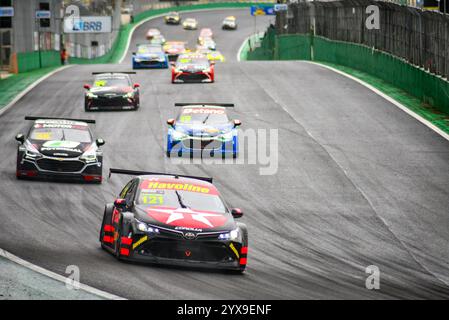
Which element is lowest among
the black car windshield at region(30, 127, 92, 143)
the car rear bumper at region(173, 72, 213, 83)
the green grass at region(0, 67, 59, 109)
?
the green grass at region(0, 67, 59, 109)

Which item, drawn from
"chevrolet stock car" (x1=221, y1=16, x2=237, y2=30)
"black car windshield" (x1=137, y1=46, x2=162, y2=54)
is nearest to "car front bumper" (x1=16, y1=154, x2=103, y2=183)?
"black car windshield" (x1=137, y1=46, x2=162, y2=54)

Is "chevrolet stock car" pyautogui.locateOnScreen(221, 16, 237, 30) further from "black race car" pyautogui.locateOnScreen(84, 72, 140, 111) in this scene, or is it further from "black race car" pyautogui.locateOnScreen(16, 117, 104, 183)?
"black race car" pyautogui.locateOnScreen(16, 117, 104, 183)

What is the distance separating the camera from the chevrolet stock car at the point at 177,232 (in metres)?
15.4

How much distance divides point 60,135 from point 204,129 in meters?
5.02

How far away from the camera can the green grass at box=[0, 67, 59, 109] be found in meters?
42.4

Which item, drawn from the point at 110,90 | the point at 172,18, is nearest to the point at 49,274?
the point at 110,90

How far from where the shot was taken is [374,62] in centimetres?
4747

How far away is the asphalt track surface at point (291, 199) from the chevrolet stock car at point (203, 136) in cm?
69

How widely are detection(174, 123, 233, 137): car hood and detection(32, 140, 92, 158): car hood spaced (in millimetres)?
4585

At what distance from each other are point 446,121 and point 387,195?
10.8 m

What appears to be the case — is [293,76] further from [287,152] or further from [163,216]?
[163,216]

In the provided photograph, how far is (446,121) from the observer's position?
34.2 meters
